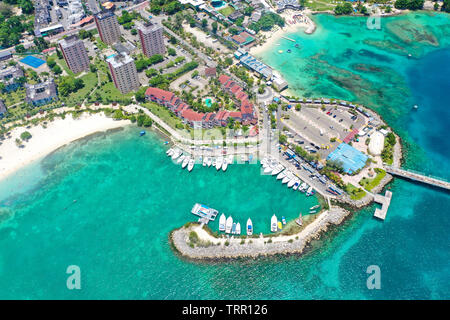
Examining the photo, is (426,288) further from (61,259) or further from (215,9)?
(215,9)

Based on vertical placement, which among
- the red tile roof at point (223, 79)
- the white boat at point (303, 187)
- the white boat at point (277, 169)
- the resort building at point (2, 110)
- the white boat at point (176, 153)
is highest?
the resort building at point (2, 110)

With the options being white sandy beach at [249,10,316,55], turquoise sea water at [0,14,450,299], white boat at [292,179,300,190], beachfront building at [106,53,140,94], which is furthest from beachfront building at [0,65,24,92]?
white boat at [292,179,300,190]

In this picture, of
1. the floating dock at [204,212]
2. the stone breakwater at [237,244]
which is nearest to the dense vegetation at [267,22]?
the floating dock at [204,212]

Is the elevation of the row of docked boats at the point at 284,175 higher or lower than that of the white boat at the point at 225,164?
lower

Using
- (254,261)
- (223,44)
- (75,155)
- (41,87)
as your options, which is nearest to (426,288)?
(254,261)

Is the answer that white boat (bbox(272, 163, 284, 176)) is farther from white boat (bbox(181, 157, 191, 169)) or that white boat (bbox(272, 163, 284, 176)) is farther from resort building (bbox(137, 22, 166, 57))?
resort building (bbox(137, 22, 166, 57))

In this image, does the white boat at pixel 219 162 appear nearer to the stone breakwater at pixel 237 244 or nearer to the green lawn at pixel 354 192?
the stone breakwater at pixel 237 244
